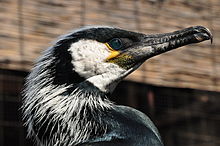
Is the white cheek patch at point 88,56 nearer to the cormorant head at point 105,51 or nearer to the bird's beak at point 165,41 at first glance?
the cormorant head at point 105,51

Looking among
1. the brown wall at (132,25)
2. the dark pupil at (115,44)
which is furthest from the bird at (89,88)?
the brown wall at (132,25)

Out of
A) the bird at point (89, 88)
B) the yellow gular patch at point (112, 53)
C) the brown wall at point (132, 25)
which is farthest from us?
the brown wall at point (132, 25)

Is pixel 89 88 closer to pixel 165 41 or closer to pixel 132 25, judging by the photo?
pixel 165 41

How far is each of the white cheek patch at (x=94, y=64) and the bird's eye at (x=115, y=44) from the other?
41 millimetres

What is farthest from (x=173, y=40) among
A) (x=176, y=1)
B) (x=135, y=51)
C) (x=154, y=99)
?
(x=154, y=99)

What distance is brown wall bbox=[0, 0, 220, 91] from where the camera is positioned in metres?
3.96

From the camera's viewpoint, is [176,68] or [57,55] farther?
[176,68]

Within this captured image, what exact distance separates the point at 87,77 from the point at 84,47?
16cm

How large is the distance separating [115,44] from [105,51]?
82 mm

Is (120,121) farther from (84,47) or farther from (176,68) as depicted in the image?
(176,68)

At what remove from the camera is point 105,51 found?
10.6 ft

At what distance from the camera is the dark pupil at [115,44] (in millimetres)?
3281

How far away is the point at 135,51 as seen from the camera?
10.9 ft

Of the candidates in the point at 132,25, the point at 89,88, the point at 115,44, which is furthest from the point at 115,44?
the point at 132,25
